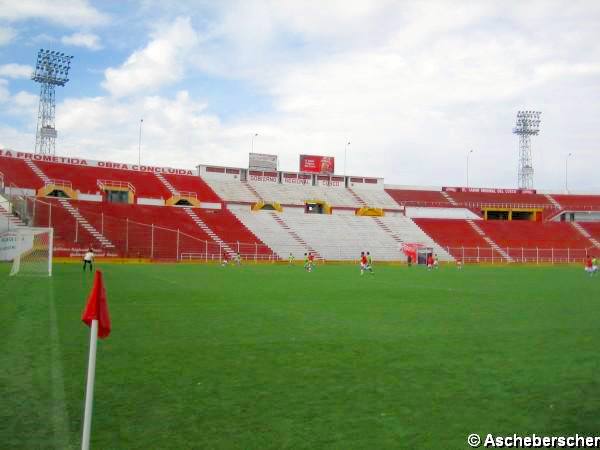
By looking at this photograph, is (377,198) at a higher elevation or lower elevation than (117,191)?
higher

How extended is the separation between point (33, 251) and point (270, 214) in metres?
35.4

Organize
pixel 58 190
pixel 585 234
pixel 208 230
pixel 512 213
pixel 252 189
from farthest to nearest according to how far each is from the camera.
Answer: pixel 512 213 → pixel 252 189 → pixel 585 234 → pixel 58 190 → pixel 208 230

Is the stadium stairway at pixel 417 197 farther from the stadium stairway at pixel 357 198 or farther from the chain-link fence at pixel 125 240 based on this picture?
the chain-link fence at pixel 125 240

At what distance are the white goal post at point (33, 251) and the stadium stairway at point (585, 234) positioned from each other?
61.0 metres

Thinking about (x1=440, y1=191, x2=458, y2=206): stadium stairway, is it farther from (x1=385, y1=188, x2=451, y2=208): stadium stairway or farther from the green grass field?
the green grass field

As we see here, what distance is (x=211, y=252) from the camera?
51.0 meters

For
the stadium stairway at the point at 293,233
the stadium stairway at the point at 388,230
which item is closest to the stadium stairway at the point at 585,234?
the stadium stairway at the point at 388,230

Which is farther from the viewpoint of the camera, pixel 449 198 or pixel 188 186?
pixel 449 198

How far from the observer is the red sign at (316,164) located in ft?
261

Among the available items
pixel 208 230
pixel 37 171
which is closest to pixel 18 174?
pixel 37 171

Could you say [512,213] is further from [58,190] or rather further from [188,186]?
[58,190]

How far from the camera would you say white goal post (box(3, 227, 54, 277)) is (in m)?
27.5

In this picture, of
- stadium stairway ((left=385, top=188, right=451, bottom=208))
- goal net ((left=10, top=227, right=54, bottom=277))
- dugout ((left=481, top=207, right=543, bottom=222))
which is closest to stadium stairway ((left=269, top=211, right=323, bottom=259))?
stadium stairway ((left=385, top=188, right=451, bottom=208))

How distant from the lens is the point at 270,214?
212ft
